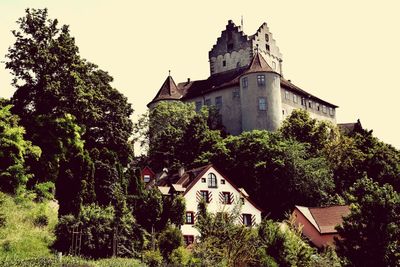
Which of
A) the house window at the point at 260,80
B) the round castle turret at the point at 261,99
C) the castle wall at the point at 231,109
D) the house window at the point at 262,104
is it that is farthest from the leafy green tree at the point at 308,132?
the castle wall at the point at 231,109

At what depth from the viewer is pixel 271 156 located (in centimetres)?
5906

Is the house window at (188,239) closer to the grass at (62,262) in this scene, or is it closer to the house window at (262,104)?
the grass at (62,262)

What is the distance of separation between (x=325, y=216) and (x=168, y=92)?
127ft

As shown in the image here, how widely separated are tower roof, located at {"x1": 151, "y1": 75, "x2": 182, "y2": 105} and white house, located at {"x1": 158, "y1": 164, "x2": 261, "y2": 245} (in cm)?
3351

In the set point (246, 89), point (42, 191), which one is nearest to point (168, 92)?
point (246, 89)

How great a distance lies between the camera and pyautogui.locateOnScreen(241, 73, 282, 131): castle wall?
243 feet

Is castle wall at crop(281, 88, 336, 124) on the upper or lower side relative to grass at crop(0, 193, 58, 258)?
upper

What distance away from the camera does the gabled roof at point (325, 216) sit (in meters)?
51.1

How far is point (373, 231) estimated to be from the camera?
28312 millimetres

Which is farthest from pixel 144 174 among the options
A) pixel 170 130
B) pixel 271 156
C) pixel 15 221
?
pixel 15 221

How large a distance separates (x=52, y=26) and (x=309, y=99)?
49047mm

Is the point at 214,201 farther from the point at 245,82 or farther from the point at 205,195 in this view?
the point at 245,82

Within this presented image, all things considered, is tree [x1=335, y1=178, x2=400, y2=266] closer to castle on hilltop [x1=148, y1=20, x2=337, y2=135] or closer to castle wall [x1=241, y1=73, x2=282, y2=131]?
castle wall [x1=241, y1=73, x2=282, y2=131]

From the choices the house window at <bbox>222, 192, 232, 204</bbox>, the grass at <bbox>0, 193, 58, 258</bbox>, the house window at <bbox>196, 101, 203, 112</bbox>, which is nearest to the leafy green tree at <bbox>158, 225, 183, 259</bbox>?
the grass at <bbox>0, 193, 58, 258</bbox>
